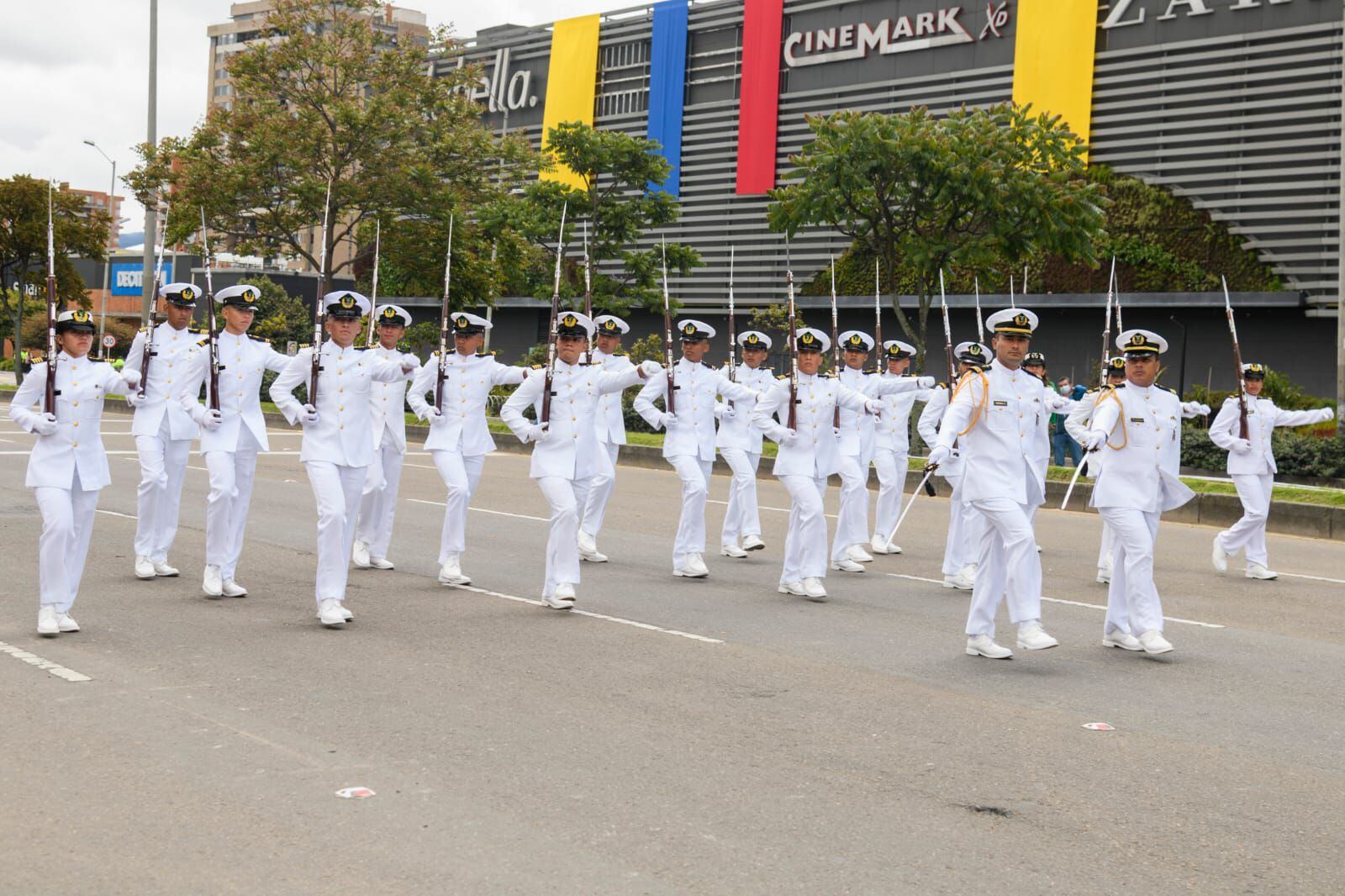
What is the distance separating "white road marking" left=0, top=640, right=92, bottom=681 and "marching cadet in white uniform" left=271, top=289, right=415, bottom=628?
1732 mm

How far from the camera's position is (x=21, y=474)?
1869 centimetres

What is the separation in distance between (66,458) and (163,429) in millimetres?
2540

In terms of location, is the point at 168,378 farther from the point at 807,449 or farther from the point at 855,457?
the point at 855,457

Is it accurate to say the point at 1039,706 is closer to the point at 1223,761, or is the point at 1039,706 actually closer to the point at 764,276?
the point at 1223,761

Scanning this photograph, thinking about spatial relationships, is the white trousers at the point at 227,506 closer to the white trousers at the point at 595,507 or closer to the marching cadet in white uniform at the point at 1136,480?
the white trousers at the point at 595,507

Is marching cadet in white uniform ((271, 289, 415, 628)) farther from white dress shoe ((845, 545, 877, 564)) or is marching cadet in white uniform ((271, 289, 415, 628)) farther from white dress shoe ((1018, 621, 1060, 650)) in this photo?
white dress shoe ((845, 545, 877, 564))

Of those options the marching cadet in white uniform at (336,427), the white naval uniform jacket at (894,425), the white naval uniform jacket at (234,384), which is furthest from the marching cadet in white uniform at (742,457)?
the white naval uniform jacket at (234,384)

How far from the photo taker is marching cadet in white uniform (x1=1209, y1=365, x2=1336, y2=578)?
12969mm

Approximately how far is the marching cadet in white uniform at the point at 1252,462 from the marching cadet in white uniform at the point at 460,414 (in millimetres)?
6276

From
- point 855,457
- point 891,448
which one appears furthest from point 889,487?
point 855,457

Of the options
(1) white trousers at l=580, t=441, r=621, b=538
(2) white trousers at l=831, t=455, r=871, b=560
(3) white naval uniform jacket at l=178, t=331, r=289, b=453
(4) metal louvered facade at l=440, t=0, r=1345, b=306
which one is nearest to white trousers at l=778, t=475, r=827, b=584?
(2) white trousers at l=831, t=455, r=871, b=560

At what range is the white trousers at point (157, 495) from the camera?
1106 cm

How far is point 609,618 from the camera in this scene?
386 inches

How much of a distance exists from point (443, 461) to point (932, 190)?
14.2 m
